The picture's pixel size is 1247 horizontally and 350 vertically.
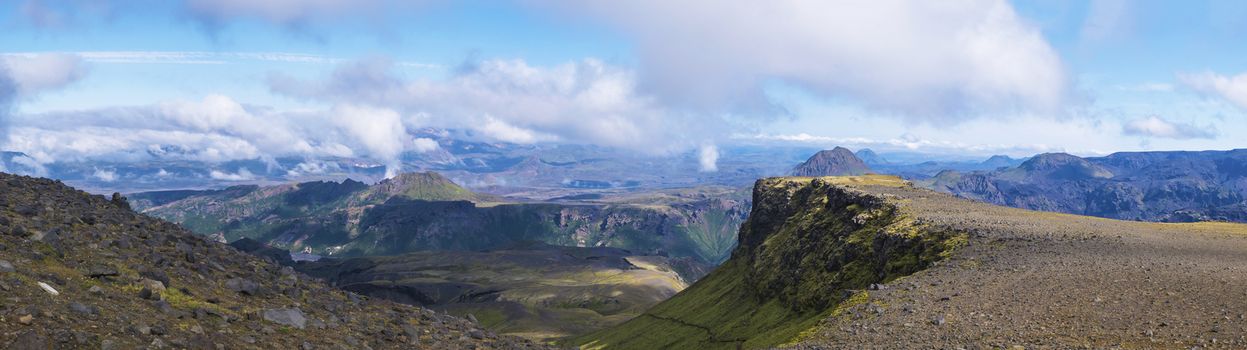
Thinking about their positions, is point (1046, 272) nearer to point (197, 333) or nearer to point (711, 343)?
point (197, 333)

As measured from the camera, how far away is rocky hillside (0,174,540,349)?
28.2 metres

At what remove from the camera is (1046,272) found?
2697 inches

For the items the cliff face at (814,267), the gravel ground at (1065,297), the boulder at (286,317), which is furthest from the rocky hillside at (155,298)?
the cliff face at (814,267)

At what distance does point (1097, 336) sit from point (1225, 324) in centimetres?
730

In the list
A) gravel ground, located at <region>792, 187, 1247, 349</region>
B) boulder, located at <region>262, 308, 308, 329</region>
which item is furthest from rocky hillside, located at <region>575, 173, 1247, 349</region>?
boulder, located at <region>262, 308, 308, 329</region>

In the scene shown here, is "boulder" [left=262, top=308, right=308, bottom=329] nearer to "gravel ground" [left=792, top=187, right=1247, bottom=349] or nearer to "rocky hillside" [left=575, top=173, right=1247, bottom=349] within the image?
"gravel ground" [left=792, top=187, right=1247, bottom=349]

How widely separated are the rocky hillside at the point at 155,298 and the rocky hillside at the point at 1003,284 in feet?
92.1

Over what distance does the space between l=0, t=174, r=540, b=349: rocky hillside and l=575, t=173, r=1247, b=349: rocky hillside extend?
92.1 feet

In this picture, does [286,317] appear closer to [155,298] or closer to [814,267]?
[155,298]

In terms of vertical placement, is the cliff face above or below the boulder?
below

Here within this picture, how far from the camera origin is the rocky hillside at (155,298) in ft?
92.5

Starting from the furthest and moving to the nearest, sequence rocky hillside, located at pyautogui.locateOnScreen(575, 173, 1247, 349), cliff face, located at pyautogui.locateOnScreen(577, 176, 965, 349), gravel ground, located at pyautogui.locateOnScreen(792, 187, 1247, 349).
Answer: cliff face, located at pyautogui.locateOnScreen(577, 176, 965, 349) → rocky hillside, located at pyautogui.locateOnScreen(575, 173, 1247, 349) → gravel ground, located at pyautogui.locateOnScreen(792, 187, 1247, 349)

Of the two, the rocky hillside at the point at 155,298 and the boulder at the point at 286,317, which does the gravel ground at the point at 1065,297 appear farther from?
the boulder at the point at 286,317

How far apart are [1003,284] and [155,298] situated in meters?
62.0
